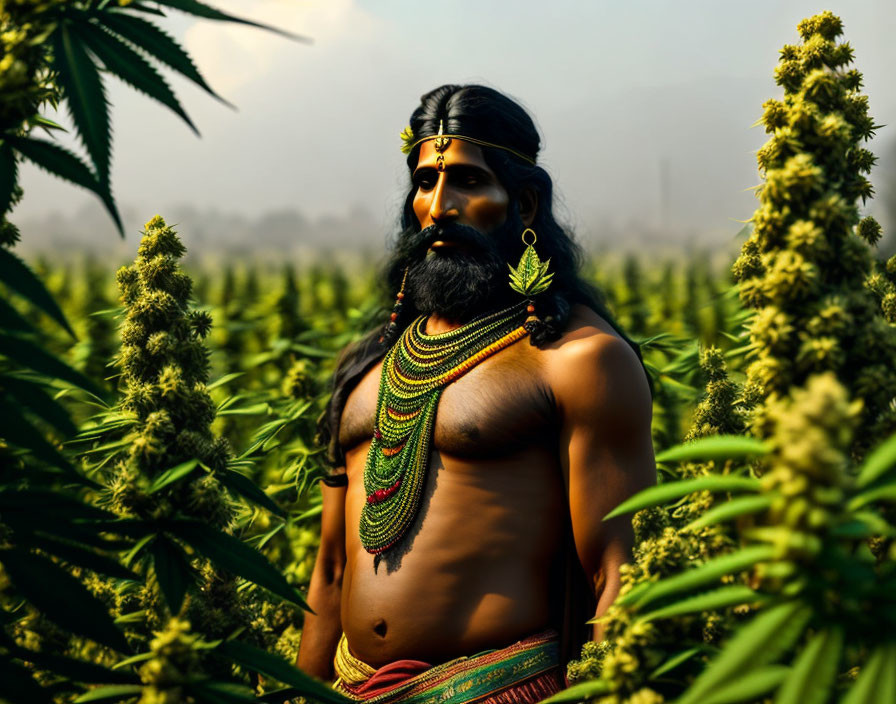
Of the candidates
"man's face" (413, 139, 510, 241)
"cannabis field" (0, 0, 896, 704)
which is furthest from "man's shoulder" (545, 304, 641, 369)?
"man's face" (413, 139, 510, 241)

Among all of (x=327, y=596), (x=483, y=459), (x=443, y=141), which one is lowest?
(x=327, y=596)

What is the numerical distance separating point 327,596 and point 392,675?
0.76 metres

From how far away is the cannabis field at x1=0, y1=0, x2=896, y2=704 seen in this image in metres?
1.17

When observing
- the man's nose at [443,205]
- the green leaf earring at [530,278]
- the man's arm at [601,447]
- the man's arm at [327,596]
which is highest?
the man's nose at [443,205]

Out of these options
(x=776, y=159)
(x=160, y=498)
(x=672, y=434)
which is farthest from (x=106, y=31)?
(x=672, y=434)

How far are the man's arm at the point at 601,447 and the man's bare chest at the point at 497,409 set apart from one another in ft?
0.28

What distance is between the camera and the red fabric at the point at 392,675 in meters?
2.74

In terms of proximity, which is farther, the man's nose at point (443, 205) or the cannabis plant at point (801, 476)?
the man's nose at point (443, 205)

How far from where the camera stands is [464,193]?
3.23 meters

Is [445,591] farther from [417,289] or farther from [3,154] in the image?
[3,154]

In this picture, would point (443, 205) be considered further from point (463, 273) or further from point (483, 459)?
point (483, 459)

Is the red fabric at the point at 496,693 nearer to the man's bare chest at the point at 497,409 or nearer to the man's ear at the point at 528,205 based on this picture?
the man's bare chest at the point at 497,409

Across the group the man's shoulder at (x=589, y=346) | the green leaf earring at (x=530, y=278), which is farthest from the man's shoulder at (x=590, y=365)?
the green leaf earring at (x=530, y=278)

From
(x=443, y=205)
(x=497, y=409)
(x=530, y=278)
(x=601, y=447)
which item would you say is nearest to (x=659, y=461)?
(x=601, y=447)
